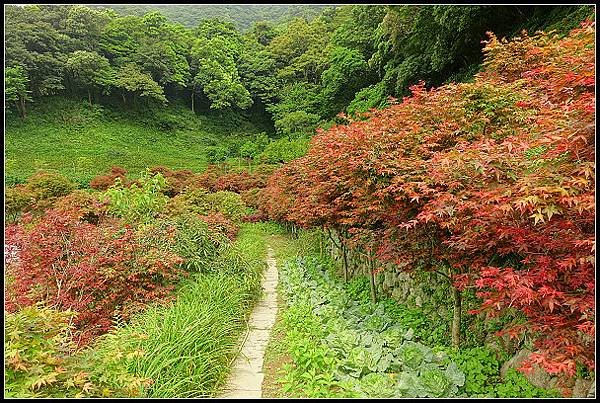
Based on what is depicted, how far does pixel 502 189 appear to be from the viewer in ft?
9.34

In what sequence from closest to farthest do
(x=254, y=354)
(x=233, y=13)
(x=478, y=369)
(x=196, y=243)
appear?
1. (x=478, y=369)
2. (x=254, y=354)
3. (x=196, y=243)
4. (x=233, y=13)

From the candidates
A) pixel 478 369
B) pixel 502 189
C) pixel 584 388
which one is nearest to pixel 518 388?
pixel 478 369

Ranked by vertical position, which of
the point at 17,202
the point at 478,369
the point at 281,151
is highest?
the point at 281,151

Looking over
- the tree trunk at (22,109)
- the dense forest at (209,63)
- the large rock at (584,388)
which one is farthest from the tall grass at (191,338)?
the tree trunk at (22,109)

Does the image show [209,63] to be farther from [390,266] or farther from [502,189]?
[502,189]

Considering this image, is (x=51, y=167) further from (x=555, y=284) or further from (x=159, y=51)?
(x=555, y=284)

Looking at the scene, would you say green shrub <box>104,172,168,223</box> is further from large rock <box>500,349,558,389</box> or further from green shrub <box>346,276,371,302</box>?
large rock <box>500,349,558,389</box>

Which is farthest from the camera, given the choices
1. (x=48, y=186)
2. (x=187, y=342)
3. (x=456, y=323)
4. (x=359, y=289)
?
(x=48, y=186)

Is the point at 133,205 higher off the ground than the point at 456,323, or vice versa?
the point at 133,205

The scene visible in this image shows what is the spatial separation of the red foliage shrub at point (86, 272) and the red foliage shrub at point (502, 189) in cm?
283

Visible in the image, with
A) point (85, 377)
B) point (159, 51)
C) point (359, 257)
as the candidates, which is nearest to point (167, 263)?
point (85, 377)

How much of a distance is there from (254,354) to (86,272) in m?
2.36

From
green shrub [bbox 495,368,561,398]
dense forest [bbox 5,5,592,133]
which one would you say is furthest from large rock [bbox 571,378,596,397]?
dense forest [bbox 5,5,592,133]

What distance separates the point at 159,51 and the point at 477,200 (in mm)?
37519
